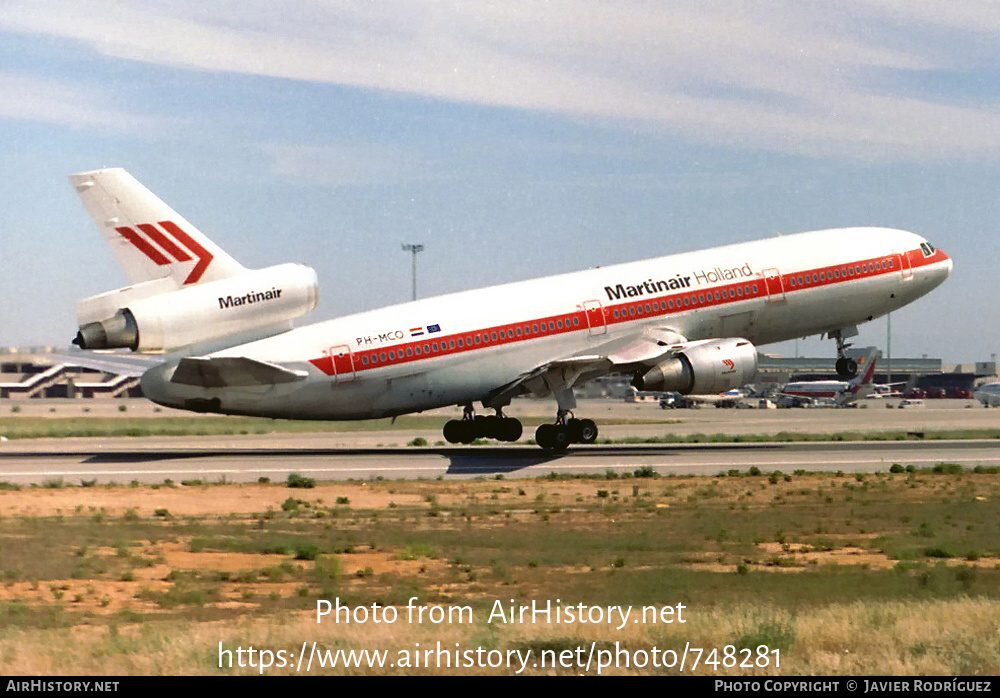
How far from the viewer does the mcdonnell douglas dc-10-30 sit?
39781mm

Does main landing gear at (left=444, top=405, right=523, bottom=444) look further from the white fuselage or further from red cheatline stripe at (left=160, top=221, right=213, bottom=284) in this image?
A: red cheatline stripe at (left=160, top=221, right=213, bottom=284)

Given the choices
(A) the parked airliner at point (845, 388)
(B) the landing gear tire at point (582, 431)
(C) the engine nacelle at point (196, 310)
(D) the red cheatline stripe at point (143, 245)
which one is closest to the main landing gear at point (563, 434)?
(B) the landing gear tire at point (582, 431)

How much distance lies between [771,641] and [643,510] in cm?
1479

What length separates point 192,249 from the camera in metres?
40.1

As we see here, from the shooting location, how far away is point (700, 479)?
36656 millimetres

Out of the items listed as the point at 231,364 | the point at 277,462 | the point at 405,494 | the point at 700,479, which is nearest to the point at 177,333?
the point at 231,364

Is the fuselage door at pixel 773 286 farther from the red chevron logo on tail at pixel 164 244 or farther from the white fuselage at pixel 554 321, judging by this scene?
the red chevron logo on tail at pixel 164 244

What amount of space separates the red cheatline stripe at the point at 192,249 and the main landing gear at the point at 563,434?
13651 mm

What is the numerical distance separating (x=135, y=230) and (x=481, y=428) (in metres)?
15.4

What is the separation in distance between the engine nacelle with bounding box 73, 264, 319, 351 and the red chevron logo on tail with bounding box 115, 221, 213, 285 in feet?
2.55

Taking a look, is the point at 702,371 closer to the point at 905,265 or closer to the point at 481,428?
the point at 481,428

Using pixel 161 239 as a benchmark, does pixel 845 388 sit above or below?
below

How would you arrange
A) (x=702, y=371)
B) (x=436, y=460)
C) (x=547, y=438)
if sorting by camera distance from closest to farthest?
(x=702, y=371) < (x=436, y=460) < (x=547, y=438)

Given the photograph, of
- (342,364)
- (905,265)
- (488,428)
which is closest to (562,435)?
(488,428)
